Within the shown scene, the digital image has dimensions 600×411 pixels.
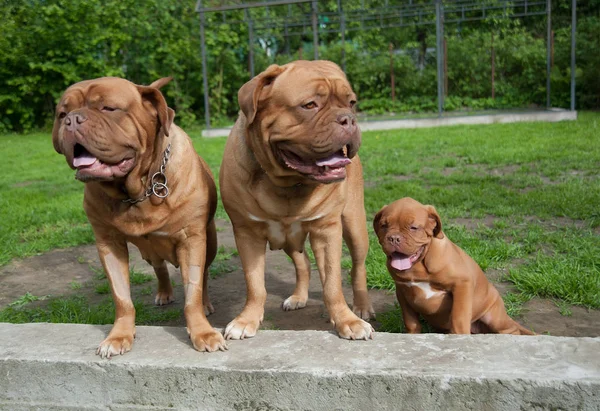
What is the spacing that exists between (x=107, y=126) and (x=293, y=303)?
77.3 inches

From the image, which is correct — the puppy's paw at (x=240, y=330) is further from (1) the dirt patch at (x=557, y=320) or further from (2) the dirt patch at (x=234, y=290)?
(1) the dirt patch at (x=557, y=320)

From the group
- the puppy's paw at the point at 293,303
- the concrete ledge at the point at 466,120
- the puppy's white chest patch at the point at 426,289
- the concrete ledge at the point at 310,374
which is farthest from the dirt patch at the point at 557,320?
the concrete ledge at the point at 466,120

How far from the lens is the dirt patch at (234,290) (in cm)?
380

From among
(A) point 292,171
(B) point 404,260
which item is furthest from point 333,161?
(B) point 404,260

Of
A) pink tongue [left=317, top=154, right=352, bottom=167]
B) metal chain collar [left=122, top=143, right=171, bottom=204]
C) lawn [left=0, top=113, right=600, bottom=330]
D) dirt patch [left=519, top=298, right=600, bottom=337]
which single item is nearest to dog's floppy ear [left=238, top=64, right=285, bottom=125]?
pink tongue [left=317, top=154, right=352, bottom=167]

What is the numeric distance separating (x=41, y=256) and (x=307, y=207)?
367 centimetres

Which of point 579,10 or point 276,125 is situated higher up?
point 579,10

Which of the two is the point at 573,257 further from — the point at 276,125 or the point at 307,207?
the point at 276,125

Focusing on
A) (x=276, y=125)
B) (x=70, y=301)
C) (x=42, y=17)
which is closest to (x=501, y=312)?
(x=276, y=125)

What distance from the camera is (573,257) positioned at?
15.1 feet

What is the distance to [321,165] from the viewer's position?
3.10 metres

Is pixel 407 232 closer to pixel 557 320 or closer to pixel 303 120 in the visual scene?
pixel 303 120

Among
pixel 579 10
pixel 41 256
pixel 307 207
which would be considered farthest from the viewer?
pixel 579 10

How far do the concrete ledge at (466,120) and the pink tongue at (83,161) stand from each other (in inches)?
488
